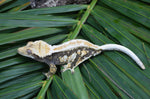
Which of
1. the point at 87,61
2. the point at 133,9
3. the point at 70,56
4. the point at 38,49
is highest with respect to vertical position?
the point at 38,49

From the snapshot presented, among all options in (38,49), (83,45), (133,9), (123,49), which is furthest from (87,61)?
(133,9)

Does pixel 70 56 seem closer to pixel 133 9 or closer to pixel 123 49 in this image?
pixel 123 49

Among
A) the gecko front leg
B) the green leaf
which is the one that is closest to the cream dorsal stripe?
the gecko front leg

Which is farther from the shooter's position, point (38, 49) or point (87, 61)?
point (87, 61)

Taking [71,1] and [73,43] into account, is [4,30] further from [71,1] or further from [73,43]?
[71,1]

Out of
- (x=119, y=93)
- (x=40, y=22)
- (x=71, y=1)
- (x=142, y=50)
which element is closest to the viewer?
(x=119, y=93)

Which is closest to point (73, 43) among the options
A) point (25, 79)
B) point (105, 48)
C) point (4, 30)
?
point (105, 48)

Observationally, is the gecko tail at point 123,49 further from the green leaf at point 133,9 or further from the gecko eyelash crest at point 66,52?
the green leaf at point 133,9
